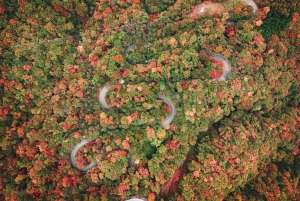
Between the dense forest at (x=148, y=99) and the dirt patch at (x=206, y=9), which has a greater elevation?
the dirt patch at (x=206, y=9)

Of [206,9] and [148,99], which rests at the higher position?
[206,9]

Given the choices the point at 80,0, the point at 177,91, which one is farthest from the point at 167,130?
the point at 80,0

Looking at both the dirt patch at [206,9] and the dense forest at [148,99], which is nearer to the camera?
the dense forest at [148,99]

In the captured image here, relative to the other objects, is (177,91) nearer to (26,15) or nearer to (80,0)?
(80,0)

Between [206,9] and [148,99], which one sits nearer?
[148,99]
